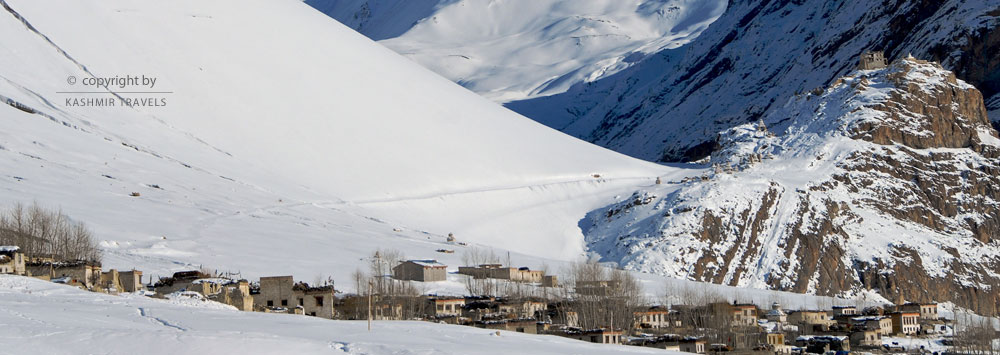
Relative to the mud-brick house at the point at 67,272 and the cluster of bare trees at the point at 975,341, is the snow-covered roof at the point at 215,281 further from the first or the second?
the cluster of bare trees at the point at 975,341

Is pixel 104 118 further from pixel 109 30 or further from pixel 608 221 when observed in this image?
pixel 608 221

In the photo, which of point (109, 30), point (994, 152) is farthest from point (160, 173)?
point (994, 152)

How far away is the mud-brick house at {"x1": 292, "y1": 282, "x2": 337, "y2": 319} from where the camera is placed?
5300 centimetres

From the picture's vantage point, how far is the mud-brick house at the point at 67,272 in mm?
50219

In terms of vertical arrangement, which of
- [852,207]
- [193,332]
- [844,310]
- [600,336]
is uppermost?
[852,207]

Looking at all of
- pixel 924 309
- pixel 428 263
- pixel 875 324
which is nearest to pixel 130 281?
pixel 428 263

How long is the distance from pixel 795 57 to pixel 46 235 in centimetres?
12354

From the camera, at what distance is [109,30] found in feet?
370

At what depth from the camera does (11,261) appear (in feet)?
157

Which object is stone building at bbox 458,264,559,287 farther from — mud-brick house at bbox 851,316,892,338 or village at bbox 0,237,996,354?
mud-brick house at bbox 851,316,892,338

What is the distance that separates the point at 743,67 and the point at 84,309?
152m

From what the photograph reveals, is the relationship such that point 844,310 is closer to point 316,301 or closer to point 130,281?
point 316,301

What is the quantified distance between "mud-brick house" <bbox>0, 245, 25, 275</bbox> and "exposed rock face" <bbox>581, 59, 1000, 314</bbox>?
141ft

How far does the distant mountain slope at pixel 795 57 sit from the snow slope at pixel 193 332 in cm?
10096
